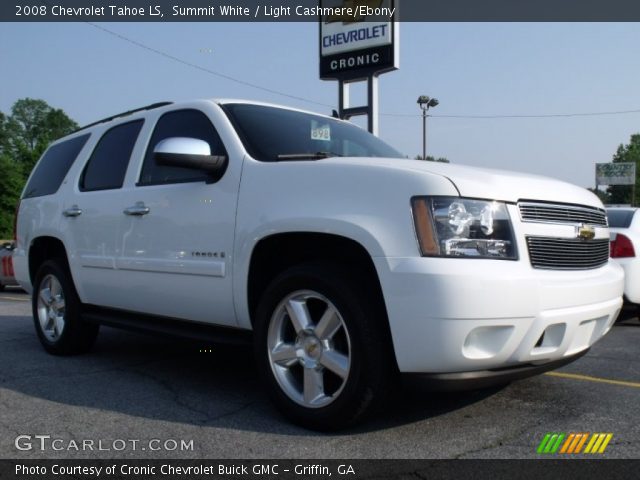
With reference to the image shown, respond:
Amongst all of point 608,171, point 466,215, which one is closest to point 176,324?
point 466,215

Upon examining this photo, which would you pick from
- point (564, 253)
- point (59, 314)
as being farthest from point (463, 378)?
point (59, 314)

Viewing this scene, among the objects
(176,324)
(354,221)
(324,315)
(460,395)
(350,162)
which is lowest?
(460,395)

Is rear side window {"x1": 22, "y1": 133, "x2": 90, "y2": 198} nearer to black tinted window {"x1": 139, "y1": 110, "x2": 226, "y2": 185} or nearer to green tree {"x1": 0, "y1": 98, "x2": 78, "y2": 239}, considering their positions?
black tinted window {"x1": 139, "y1": 110, "x2": 226, "y2": 185}

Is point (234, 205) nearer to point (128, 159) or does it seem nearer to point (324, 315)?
point (324, 315)

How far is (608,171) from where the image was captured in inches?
2589

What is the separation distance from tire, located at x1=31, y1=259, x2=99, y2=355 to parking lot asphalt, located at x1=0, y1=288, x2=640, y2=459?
208mm

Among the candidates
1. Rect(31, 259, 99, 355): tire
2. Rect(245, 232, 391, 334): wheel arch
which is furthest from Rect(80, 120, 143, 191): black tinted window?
Rect(245, 232, 391, 334): wheel arch

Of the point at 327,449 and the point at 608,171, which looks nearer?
the point at 327,449

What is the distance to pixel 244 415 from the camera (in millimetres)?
3328

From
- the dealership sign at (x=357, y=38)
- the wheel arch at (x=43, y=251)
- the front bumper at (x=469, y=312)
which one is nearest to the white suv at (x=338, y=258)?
the front bumper at (x=469, y=312)

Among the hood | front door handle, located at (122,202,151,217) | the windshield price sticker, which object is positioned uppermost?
the windshield price sticker

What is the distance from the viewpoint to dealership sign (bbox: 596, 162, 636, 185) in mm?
64250
